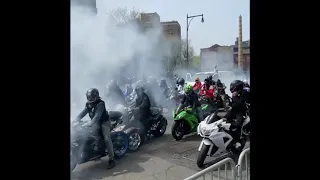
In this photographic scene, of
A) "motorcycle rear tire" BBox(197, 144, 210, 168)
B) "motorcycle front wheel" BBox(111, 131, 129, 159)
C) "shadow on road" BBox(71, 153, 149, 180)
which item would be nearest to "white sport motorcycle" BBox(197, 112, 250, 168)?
"motorcycle rear tire" BBox(197, 144, 210, 168)

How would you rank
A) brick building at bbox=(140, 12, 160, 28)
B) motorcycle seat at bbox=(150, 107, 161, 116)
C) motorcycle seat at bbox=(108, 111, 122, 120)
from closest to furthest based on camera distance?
motorcycle seat at bbox=(108, 111, 122, 120) < motorcycle seat at bbox=(150, 107, 161, 116) < brick building at bbox=(140, 12, 160, 28)

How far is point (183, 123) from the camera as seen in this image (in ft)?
17.3

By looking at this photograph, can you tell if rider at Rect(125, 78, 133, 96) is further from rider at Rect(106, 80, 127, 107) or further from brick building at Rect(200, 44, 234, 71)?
brick building at Rect(200, 44, 234, 71)

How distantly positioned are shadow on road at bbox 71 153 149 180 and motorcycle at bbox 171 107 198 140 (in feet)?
3.38

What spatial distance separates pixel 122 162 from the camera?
4152 millimetres

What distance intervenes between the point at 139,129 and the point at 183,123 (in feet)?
2.80

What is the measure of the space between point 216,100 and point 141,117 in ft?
13.3

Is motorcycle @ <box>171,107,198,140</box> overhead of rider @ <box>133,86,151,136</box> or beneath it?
beneath

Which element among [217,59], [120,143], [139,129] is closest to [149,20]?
[139,129]

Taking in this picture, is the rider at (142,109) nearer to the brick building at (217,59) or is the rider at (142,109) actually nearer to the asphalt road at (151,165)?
the asphalt road at (151,165)

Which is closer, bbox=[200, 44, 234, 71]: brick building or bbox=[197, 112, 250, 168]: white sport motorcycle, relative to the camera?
bbox=[197, 112, 250, 168]: white sport motorcycle

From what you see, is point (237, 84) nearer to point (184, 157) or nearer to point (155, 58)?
point (184, 157)

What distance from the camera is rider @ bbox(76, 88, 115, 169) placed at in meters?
3.84

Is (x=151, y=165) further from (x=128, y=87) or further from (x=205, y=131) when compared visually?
(x=128, y=87)
